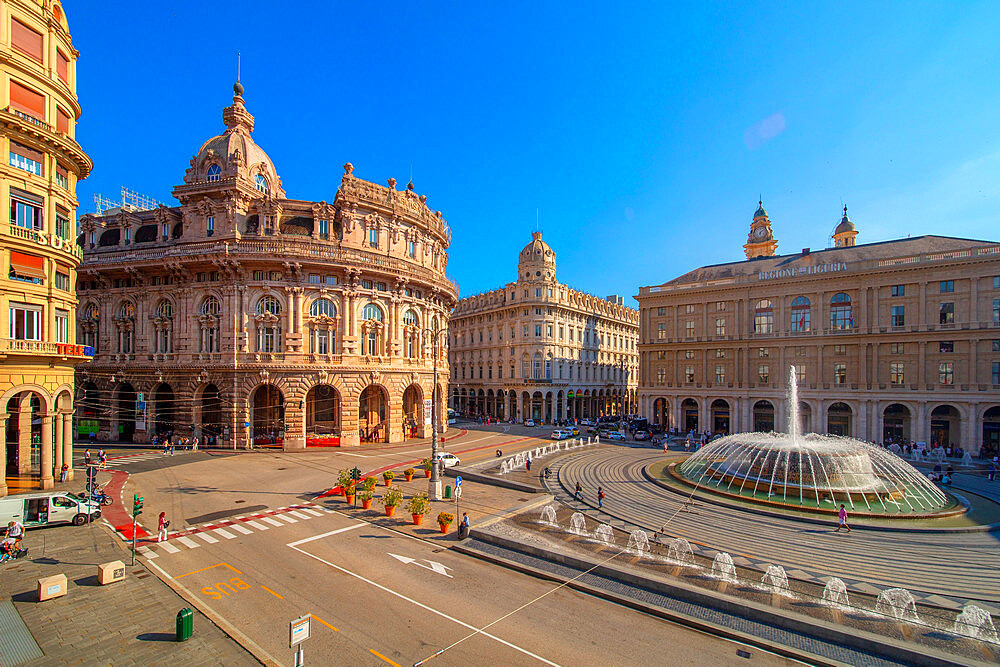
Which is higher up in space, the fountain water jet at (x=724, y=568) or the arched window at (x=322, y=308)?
the arched window at (x=322, y=308)

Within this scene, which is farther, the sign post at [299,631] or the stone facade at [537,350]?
the stone facade at [537,350]

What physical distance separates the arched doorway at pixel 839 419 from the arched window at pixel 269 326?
62.2 metres

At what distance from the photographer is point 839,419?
174 ft

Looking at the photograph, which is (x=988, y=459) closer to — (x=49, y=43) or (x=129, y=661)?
(x=129, y=661)

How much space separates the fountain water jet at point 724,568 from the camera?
16647mm

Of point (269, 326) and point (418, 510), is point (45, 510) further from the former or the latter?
point (269, 326)

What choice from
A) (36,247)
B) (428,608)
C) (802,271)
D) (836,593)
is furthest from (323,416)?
(802,271)

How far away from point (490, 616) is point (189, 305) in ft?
151

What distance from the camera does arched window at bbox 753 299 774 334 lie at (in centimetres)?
5806

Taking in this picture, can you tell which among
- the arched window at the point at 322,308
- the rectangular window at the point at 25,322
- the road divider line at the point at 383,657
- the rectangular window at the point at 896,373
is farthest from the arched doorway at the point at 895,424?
the rectangular window at the point at 25,322

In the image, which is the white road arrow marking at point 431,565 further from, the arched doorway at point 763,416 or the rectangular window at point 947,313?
the rectangular window at point 947,313

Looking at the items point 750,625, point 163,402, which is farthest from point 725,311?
point 163,402

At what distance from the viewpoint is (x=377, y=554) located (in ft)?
62.5

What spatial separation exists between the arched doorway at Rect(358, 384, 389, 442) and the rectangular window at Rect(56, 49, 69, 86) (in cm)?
3310
